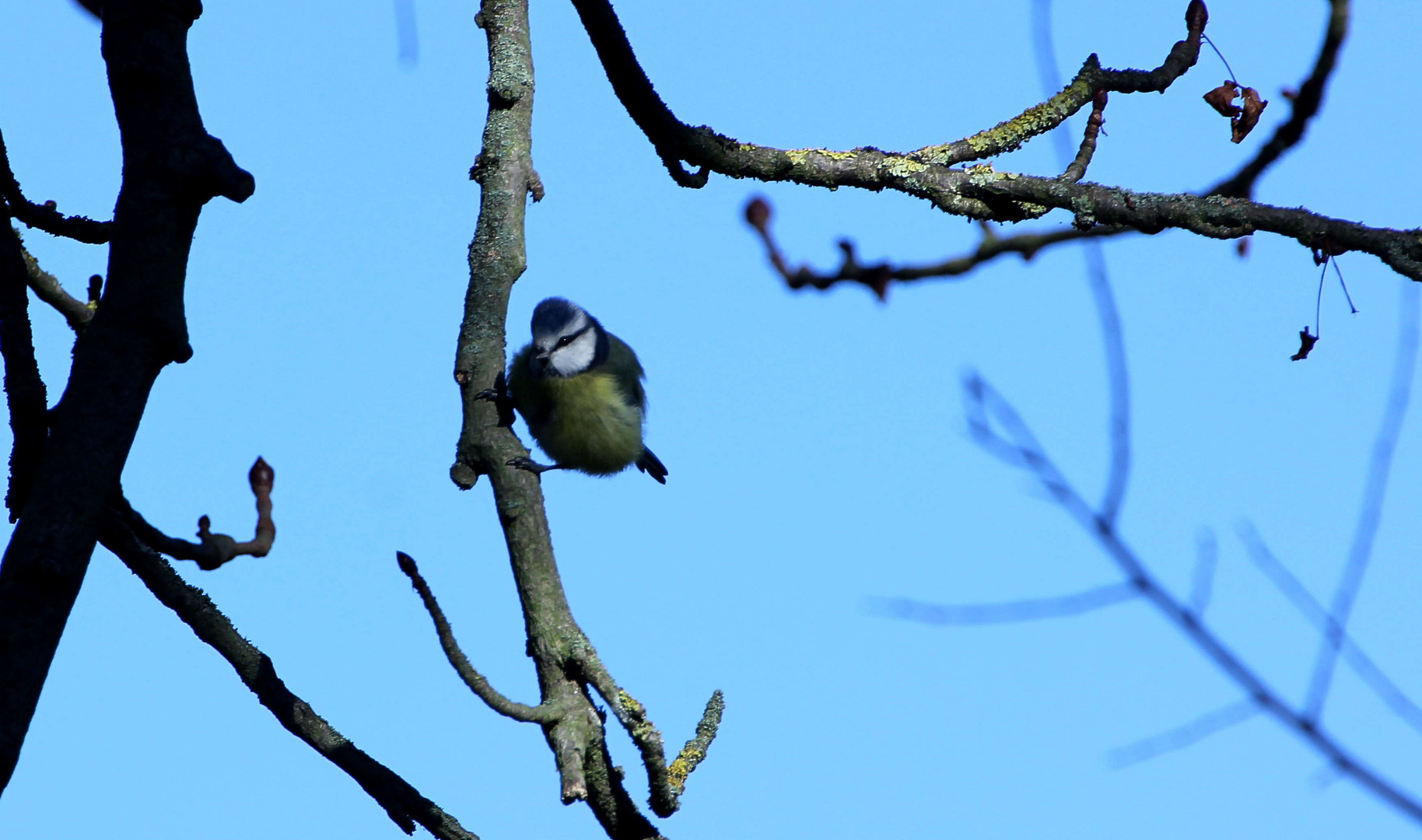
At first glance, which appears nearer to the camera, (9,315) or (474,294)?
(9,315)

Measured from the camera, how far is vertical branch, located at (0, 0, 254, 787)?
1.93m

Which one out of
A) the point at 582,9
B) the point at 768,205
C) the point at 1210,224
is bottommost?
the point at 768,205

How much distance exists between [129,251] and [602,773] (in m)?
1.34

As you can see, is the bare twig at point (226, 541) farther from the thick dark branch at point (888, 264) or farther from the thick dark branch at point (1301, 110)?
the thick dark branch at point (1301, 110)

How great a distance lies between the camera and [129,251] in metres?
2.02


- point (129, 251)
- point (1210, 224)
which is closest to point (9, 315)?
point (129, 251)

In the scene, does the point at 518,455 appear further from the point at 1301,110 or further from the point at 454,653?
the point at 1301,110

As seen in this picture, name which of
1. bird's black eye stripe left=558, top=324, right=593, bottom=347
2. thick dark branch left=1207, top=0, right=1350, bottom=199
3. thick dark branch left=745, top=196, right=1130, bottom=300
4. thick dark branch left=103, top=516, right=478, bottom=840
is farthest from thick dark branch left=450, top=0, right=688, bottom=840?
thick dark branch left=1207, top=0, right=1350, bottom=199

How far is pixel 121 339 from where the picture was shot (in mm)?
1996

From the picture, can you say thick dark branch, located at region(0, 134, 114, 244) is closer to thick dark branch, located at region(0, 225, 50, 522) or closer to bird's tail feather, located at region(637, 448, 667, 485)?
thick dark branch, located at region(0, 225, 50, 522)

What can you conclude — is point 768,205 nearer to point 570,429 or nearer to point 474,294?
point 474,294

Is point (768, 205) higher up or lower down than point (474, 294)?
lower down

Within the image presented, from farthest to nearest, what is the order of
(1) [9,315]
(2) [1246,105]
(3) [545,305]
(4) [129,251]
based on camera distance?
(3) [545,305] < (2) [1246,105] < (1) [9,315] < (4) [129,251]

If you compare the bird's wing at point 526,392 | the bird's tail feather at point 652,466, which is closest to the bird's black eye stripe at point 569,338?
the bird's wing at point 526,392
